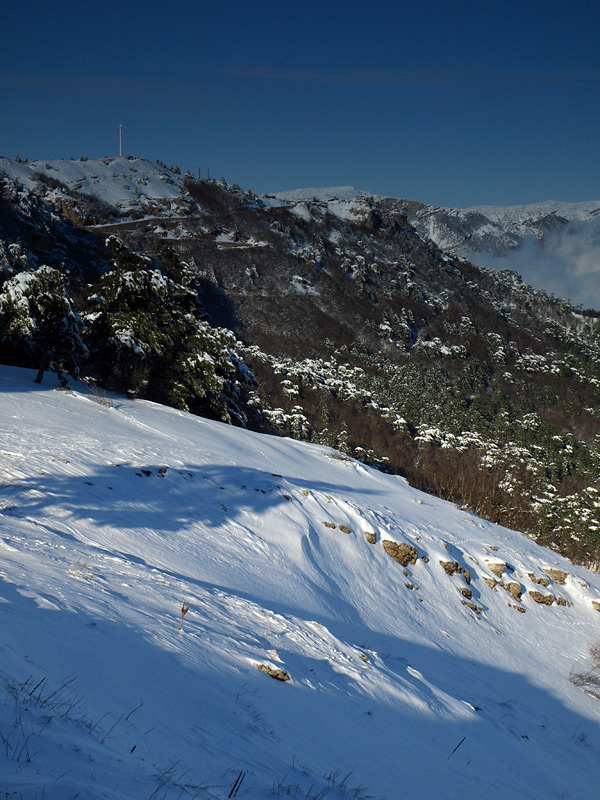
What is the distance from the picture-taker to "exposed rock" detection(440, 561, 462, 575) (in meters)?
10.8

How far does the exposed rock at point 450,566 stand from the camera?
10820 millimetres

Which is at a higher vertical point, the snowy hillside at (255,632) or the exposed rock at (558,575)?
the snowy hillside at (255,632)

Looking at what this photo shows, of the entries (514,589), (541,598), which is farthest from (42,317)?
(541,598)

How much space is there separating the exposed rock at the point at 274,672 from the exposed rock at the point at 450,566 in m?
7.20

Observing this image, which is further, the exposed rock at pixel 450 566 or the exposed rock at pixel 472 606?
the exposed rock at pixel 450 566

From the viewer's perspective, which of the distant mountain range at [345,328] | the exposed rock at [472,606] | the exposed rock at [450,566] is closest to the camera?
the exposed rock at [472,606]

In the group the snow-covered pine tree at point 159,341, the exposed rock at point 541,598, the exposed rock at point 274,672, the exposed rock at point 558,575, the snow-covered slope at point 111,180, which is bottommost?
the exposed rock at point 541,598

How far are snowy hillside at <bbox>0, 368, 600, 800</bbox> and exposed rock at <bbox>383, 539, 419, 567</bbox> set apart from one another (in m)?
0.03

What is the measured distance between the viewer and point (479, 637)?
9.28 metres

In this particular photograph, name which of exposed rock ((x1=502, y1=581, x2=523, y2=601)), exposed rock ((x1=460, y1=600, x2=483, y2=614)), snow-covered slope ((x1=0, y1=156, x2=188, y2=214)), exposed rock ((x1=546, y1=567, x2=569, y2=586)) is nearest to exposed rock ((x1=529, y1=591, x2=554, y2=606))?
exposed rock ((x1=502, y1=581, x2=523, y2=601))

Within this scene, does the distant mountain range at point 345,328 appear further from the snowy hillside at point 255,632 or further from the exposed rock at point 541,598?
the exposed rock at point 541,598

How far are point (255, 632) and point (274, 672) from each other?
2.89 ft

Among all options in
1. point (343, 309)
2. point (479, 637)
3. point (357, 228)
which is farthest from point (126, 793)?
point (357, 228)

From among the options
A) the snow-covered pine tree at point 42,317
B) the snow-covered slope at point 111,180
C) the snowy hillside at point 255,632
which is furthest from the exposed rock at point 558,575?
the snow-covered slope at point 111,180
